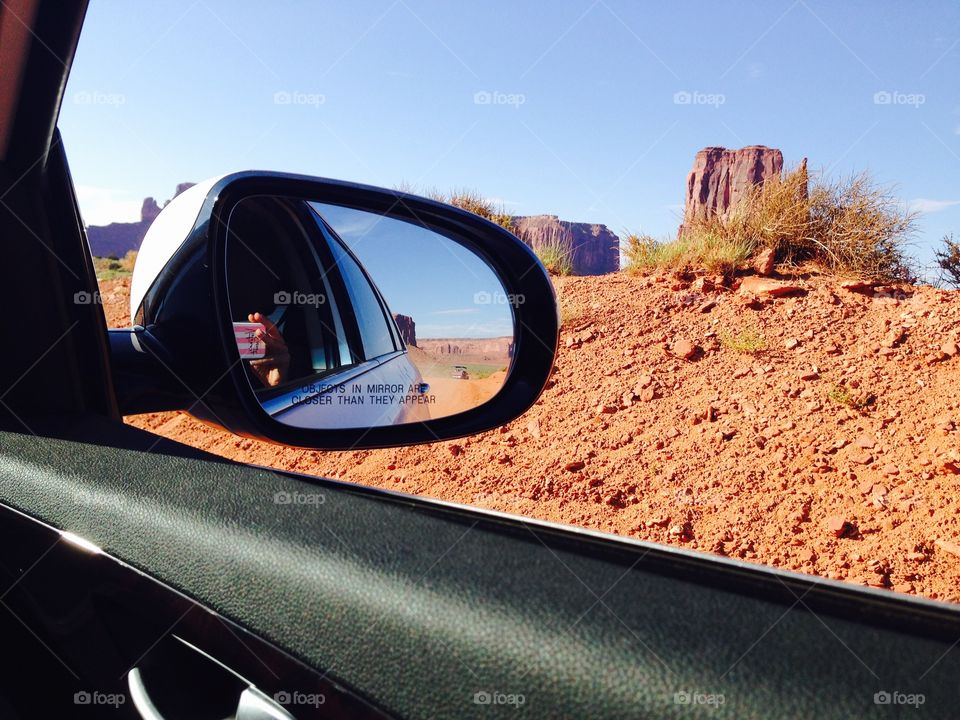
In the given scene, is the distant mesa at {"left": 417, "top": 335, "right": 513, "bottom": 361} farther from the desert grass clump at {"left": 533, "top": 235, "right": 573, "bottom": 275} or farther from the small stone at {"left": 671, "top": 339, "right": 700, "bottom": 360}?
the desert grass clump at {"left": 533, "top": 235, "right": 573, "bottom": 275}

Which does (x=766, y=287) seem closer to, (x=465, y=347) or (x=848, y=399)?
(x=848, y=399)

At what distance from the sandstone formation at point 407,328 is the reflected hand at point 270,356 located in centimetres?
79

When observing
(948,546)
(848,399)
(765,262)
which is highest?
(765,262)

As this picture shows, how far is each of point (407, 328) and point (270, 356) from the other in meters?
1.10

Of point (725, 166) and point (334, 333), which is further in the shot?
point (725, 166)

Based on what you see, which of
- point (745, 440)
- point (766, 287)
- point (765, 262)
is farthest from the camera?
point (765, 262)

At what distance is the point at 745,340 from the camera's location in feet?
28.2

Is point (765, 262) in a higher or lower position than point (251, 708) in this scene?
higher

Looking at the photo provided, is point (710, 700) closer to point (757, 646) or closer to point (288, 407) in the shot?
point (757, 646)

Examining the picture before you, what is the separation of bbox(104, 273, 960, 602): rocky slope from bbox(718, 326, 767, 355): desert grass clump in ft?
0.09

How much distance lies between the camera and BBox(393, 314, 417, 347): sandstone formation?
2856 mm

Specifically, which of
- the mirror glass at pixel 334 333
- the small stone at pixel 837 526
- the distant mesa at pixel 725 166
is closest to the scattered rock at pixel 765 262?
the small stone at pixel 837 526

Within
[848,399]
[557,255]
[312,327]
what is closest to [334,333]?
[312,327]

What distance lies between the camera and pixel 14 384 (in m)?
1.53
